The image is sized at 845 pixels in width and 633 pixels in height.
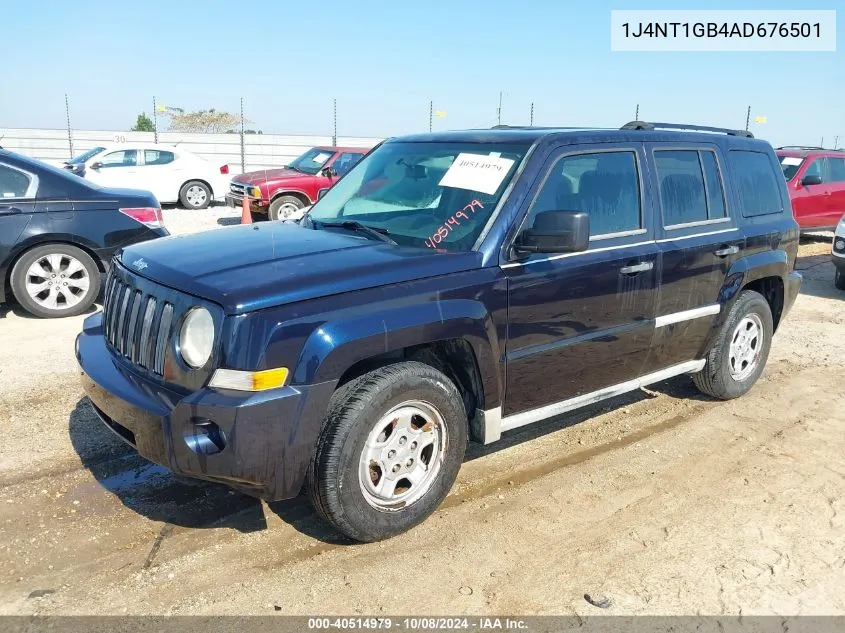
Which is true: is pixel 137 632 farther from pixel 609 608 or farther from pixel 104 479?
pixel 609 608

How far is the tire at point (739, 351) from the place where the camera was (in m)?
5.17

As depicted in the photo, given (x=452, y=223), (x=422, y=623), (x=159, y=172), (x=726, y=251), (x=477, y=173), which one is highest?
(x=477, y=173)

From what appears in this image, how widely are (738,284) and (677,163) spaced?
1.04 meters

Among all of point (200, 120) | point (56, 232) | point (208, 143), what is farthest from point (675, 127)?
point (200, 120)

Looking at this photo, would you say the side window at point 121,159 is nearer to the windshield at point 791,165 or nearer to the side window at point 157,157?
the side window at point 157,157

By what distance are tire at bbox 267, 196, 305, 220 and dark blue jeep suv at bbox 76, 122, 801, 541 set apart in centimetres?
965

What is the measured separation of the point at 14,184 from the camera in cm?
688

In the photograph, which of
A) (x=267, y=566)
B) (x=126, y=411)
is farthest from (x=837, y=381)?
(x=126, y=411)

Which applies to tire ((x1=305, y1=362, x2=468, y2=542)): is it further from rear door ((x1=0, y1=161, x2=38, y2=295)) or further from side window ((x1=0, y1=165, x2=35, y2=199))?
side window ((x1=0, y1=165, x2=35, y2=199))

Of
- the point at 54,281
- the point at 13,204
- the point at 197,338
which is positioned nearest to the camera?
the point at 197,338

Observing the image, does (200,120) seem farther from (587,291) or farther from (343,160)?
(587,291)

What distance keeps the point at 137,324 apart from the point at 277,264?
709mm

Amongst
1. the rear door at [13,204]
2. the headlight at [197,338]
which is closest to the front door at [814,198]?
the rear door at [13,204]

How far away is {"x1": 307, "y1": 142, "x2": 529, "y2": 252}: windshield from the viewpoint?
3.77 meters
